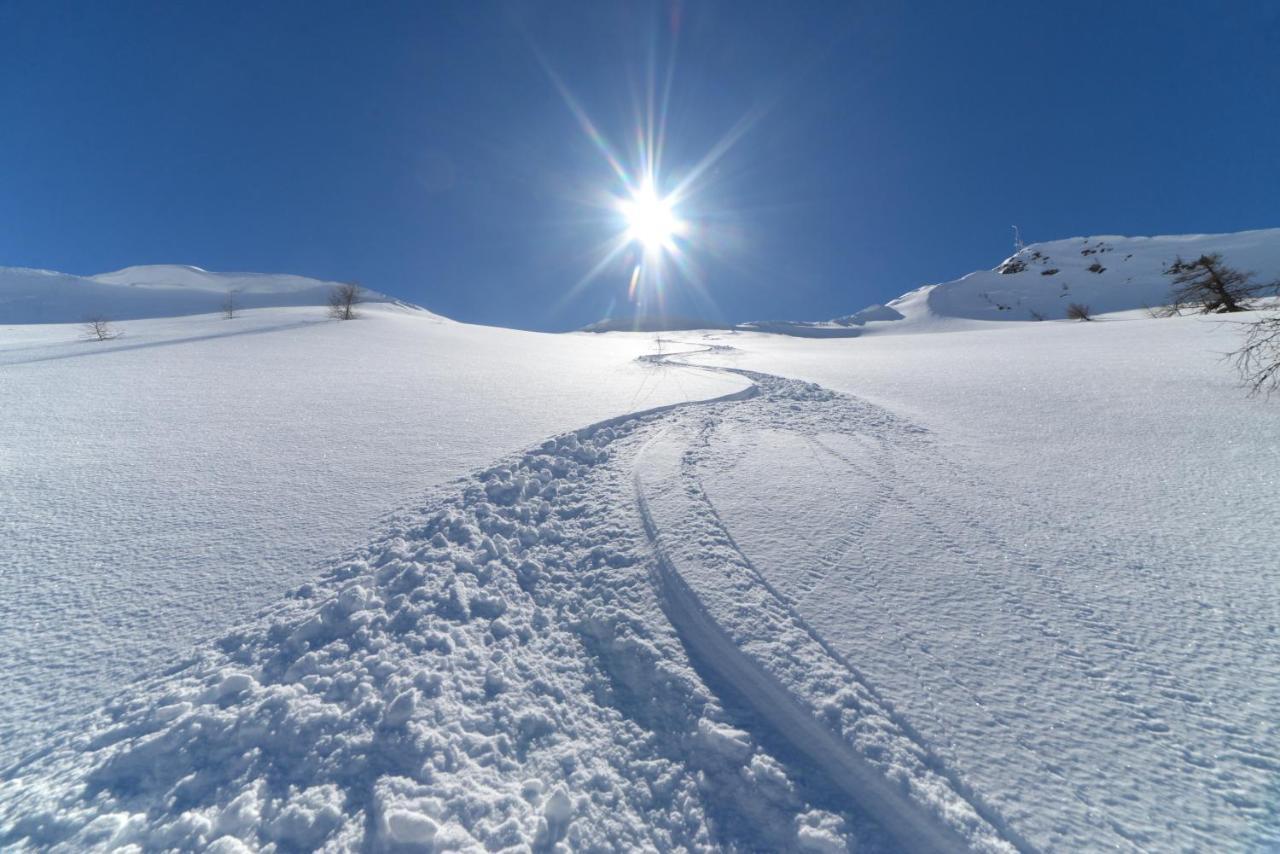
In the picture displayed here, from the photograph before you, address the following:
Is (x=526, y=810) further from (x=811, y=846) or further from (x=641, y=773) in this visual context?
(x=811, y=846)

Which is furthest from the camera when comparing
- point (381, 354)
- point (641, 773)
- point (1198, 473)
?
point (381, 354)

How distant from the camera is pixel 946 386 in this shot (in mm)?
7262

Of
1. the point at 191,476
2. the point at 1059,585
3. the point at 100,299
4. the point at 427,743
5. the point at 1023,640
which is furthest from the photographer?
the point at 100,299

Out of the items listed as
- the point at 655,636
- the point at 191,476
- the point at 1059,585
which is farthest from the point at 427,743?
the point at 191,476

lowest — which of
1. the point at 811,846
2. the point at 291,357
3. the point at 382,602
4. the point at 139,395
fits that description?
the point at 811,846

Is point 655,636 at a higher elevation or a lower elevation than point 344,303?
lower

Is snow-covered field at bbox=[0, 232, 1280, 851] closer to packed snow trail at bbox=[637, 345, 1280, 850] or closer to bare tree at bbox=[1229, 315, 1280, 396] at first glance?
packed snow trail at bbox=[637, 345, 1280, 850]

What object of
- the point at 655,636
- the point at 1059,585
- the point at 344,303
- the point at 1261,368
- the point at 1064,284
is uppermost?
the point at 1064,284

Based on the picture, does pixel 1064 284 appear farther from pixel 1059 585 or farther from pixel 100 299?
pixel 100 299

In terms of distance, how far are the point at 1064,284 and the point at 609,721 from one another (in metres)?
60.1

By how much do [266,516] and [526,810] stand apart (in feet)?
9.53

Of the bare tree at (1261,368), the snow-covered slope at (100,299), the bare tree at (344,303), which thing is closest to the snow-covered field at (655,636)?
the bare tree at (1261,368)

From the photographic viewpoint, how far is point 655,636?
2.55m

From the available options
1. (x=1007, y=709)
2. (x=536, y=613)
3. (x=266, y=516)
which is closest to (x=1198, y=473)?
(x=1007, y=709)
